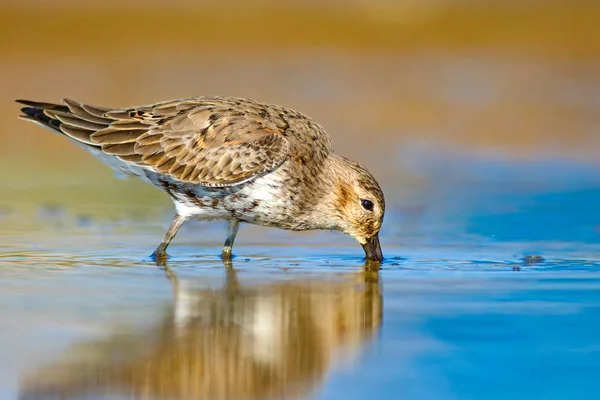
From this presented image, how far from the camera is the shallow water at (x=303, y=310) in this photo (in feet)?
17.7

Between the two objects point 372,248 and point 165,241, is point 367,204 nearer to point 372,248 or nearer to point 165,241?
point 372,248

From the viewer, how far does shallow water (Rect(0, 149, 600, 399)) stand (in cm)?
541

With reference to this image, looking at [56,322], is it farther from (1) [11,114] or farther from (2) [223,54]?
(2) [223,54]

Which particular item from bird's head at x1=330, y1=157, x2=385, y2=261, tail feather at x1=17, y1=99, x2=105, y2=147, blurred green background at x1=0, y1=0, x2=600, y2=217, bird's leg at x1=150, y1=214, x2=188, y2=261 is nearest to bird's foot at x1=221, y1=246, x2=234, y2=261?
bird's leg at x1=150, y1=214, x2=188, y2=261

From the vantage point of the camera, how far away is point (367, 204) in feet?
30.8

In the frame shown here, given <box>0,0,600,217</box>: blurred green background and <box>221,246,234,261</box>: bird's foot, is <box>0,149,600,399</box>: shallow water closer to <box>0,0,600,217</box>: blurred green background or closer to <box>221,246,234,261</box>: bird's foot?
<box>221,246,234,261</box>: bird's foot

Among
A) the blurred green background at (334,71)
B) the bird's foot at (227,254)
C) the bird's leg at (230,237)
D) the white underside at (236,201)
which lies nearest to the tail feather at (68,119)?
the white underside at (236,201)

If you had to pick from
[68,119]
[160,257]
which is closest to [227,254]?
[160,257]

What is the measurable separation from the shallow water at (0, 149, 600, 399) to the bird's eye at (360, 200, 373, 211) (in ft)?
1.48

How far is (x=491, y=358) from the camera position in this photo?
5.78 m

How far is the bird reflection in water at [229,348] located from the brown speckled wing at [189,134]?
1656 millimetres

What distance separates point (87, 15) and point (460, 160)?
13.9 meters

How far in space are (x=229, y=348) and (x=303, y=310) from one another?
114 cm

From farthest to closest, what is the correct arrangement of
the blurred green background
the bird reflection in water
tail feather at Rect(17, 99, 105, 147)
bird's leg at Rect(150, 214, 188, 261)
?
1. the blurred green background
2. tail feather at Rect(17, 99, 105, 147)
3. bird's leg at Rect(150, 214, 188, 261)
4. the bird reflection in water
